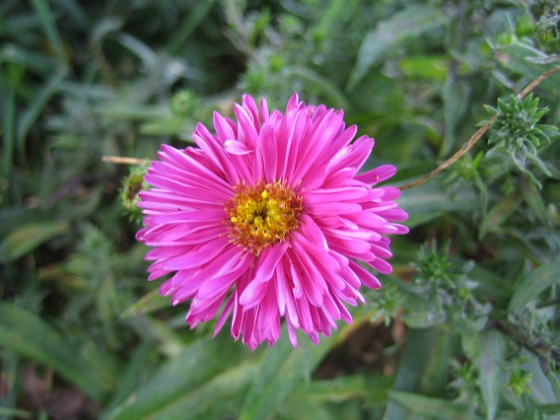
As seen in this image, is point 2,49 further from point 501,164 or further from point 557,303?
point 557,303

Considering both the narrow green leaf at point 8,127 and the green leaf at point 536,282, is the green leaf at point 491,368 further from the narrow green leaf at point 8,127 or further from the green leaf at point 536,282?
the narrow green leaf at point 8,127

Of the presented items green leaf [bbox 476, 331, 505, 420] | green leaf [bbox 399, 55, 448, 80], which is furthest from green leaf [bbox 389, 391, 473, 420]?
green leaf [bbox 399, 55, 448, 80]

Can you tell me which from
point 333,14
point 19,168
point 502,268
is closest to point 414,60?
point 333,14

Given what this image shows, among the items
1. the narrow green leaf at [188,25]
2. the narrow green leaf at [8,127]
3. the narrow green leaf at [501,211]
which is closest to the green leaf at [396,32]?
the narrow green leaf at [501,211]

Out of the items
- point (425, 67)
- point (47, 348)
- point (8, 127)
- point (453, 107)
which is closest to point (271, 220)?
point (453, 107)

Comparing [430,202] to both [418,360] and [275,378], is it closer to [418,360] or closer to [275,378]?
[418,360]

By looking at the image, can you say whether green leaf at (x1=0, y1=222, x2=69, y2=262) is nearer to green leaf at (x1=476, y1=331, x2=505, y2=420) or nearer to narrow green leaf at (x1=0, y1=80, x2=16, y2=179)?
Answer: narrow green leaf at (x1=0, y1=80, x2=16, y2=179)
